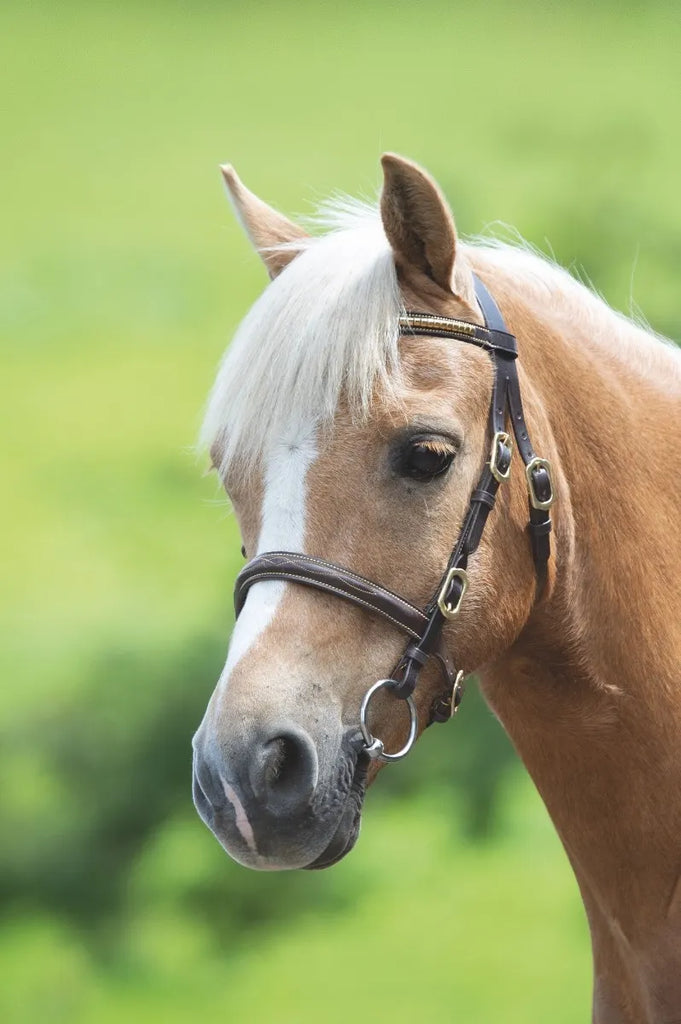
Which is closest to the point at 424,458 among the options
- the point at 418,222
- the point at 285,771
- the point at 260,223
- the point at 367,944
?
the point at 418,222

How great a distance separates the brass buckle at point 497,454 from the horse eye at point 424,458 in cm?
8

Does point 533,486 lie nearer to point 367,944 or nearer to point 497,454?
point 497,454

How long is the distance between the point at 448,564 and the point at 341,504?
174mm

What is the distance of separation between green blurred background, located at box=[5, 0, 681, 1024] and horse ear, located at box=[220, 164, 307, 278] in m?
1.02

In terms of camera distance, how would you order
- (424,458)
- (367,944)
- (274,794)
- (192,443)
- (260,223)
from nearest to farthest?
(274,794)
(424,458)
(260,223)
(367,944)
(192,443)

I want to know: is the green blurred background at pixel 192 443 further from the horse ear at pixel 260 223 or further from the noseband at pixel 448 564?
the noseband at pixel 448 564

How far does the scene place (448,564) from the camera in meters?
1.49

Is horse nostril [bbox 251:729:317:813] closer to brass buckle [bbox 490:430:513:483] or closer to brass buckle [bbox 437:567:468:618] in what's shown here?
brass buckle [bbox 437:567:468:618]

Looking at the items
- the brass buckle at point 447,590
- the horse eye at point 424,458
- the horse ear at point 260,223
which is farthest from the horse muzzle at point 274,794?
the horse ear at point 260,223

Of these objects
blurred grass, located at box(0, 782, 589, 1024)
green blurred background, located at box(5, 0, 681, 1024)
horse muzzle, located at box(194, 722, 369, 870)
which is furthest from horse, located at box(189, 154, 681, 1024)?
blurred grass, located at box(0, 782, 589, 1024)

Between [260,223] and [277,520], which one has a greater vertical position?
[260,223]

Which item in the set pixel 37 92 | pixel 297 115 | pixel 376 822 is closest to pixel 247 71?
pixel 297 115

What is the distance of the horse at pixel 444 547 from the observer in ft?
4.57

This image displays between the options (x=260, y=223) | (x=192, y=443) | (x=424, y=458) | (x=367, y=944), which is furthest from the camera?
(x=192, y=443)
